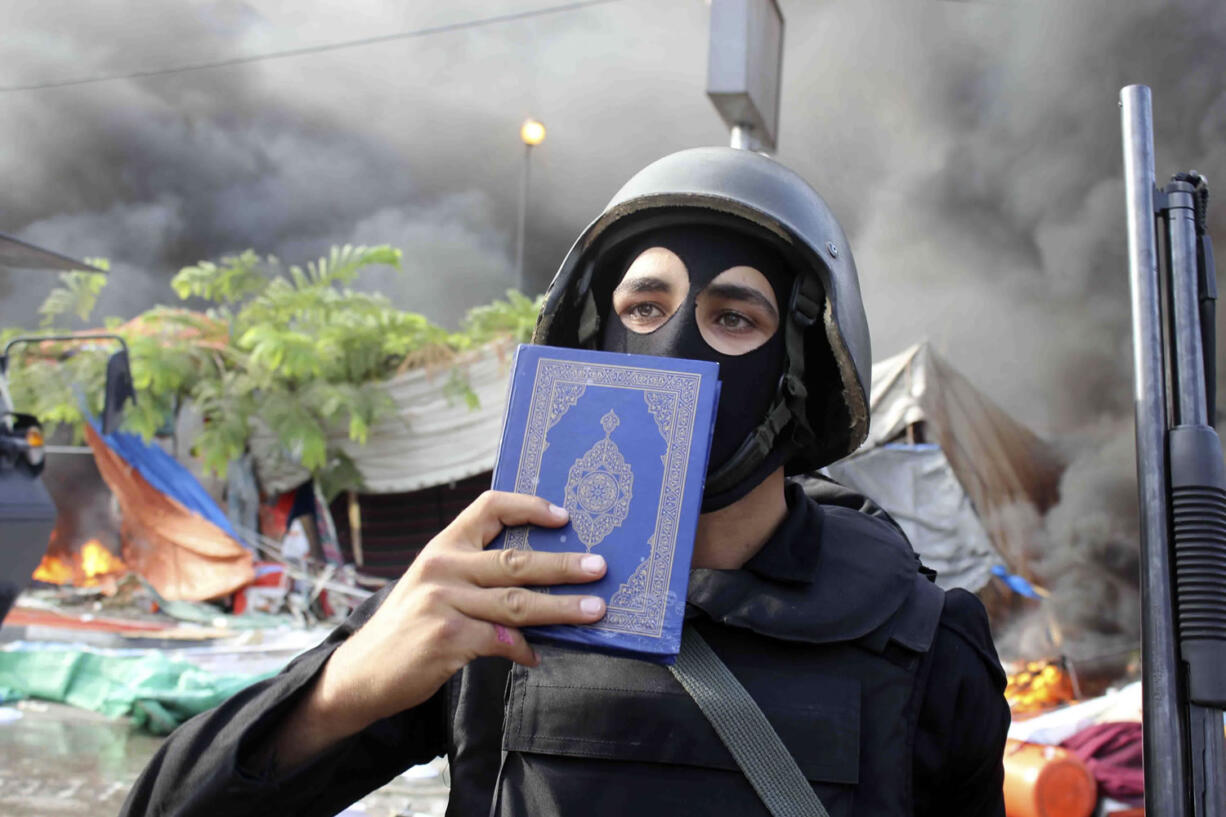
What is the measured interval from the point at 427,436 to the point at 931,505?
546 centimetres

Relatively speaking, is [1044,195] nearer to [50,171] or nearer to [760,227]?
[760,227]

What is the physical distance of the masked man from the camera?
1225 millimetres

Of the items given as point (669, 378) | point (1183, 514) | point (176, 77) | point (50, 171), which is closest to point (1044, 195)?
point (1183, 514)

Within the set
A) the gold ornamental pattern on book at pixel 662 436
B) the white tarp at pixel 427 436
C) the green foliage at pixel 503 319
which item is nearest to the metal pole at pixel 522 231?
the green foliage at pixel 503 319

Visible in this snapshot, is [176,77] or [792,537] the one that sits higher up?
[176,77]

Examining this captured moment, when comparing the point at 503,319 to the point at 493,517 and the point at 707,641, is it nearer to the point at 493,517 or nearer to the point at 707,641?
the point at 707,641

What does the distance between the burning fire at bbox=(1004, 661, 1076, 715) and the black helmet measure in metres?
5.15

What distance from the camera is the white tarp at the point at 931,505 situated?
22.4 feet

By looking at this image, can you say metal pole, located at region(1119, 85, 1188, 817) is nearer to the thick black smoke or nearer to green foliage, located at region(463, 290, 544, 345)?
the thick black smoke

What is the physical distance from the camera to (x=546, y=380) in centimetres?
139

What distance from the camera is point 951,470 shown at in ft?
23.1

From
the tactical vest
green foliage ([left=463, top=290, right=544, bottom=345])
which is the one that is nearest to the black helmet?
the tactical vest

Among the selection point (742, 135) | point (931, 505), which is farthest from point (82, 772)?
point (931, 505)

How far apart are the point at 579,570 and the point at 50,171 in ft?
47.1
